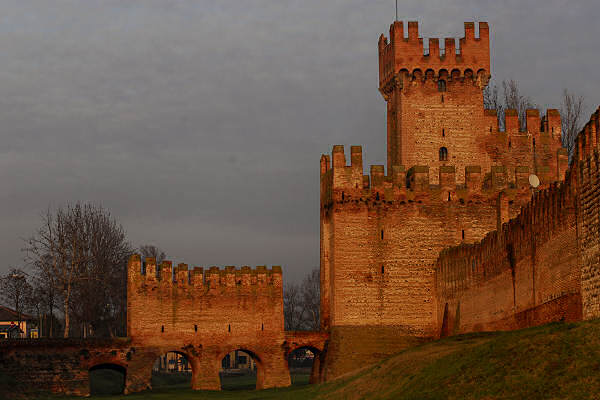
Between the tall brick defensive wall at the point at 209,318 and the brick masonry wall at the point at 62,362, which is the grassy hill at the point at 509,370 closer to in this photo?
the tall brick defensive wall at the point at 209,318

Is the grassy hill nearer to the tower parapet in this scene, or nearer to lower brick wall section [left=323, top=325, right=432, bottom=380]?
lower brick wall section [left=323, top=325, right=432, bottom=380]

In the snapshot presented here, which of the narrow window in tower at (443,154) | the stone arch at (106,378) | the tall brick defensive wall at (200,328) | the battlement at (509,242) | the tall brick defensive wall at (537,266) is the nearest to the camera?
the tall brick defensive wall at (537,266)

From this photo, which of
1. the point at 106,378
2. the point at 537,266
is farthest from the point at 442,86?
the point at 106,378

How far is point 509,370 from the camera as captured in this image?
860 inches

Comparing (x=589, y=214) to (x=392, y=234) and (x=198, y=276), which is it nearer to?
(x=392, y=234)

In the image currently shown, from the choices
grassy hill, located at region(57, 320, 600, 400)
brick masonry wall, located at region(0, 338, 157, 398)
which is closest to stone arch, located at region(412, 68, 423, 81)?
brick masonry wall, located at region(0, 338, 157, 398)

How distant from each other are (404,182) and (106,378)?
2345cm

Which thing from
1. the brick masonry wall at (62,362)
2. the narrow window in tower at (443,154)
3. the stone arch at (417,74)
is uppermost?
the stone arch at (417,74)

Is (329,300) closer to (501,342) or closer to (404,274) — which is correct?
(404,274)

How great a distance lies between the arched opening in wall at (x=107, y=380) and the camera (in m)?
48.3

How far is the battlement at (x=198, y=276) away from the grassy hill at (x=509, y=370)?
1822cm

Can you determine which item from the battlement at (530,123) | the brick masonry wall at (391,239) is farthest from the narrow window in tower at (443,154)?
the brick masonry wall at (391,239)

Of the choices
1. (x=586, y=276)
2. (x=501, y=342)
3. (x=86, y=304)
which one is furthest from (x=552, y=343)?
(x=86, y=304)

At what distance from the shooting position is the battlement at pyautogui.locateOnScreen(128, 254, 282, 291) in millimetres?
Result: 48781
